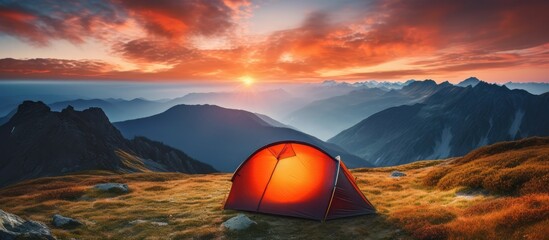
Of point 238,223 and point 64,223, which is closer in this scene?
point 238,223

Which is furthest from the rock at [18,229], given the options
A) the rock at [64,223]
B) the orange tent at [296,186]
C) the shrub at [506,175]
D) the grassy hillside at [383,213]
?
the shrub at [506,175]

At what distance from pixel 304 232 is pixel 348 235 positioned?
94.9 inches

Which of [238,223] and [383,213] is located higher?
[238,223]

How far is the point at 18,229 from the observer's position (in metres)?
13.4

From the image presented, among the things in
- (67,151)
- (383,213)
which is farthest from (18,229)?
(67,151)

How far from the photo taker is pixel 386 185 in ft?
109

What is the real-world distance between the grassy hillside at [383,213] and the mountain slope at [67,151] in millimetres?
111249

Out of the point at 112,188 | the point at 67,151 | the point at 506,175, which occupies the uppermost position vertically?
the point at 506,175

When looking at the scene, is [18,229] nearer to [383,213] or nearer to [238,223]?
[238,223]

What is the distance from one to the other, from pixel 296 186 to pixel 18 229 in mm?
14161

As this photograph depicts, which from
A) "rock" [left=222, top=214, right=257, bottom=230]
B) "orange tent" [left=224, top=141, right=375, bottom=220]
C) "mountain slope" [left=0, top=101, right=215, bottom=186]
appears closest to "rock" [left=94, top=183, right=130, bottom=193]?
"orange tent" [left=224, top=141, right=375, bottom=220]

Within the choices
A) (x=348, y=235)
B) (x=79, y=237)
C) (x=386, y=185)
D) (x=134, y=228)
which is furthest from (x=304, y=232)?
(x=386, y=185)

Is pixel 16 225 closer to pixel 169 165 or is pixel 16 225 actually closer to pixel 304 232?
pixel 304 232

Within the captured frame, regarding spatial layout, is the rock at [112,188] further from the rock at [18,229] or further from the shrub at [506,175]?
the shrub at [506,175]
